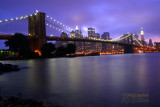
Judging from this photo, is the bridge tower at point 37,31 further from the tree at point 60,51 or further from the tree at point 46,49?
the tree at point 60,51

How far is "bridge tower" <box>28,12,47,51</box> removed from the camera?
57.0 metres

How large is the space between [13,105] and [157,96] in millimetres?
5729

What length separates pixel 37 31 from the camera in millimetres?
58188

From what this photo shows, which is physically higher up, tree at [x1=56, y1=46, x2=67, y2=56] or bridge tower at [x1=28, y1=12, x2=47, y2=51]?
bridge tower at [x1=28, y1=12, x2=47, y2=51]

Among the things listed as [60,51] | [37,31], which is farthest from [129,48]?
[37,31]

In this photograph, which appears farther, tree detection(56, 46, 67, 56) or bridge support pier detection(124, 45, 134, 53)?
bridge support pier detection(124, 45, 134, 53)

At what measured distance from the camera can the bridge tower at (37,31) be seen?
187 feet

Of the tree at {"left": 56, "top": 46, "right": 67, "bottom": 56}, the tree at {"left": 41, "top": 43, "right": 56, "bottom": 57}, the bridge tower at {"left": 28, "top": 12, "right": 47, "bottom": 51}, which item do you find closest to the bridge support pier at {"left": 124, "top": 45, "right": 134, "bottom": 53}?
the tree at {"left": 56, "top": 46, "right": 67, "bottom": 56}

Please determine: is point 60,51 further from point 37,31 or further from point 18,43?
point 18,43

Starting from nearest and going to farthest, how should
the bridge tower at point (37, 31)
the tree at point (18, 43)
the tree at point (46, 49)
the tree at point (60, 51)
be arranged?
the tree at point (18, 43), the tree at point (46, 49), the bridge tower at point (37, 31), the tree at point (60, 51)

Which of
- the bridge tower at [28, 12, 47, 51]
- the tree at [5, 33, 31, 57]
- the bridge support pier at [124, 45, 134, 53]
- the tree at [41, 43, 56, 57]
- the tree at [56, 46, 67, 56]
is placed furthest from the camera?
the bridge support pier at [124, 45, 134, 53]

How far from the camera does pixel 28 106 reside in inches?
225

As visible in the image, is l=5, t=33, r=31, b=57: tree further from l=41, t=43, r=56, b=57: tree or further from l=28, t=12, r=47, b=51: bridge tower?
l=28, t=12, r=47, b=51: bridge tower

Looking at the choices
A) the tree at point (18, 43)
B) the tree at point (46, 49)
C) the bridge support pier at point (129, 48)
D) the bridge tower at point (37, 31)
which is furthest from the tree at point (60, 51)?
the bridge support pier at point (129, 48)
